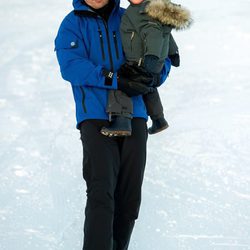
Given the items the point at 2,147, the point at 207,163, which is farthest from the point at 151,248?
the point at 2,147

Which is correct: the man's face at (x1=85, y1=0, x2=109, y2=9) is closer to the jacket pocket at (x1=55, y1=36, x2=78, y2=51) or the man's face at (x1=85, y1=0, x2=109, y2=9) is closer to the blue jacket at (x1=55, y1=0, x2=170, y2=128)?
the blue jacket at (x1=55, y1=0, x2=170, y2=128)

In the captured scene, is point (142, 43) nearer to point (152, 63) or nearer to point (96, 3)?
point (152, 63)

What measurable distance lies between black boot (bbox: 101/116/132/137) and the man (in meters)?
0.05

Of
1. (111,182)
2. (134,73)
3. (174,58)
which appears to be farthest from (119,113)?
(174,58)

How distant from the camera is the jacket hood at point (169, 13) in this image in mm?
2812

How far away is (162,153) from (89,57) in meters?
1.53

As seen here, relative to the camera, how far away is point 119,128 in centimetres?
277

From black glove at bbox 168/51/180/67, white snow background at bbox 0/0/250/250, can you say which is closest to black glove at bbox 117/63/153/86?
black glove at bbox 168/51/180/67

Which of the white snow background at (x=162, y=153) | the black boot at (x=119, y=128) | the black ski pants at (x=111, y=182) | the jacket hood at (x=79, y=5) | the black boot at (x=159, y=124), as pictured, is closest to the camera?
the black ski pants at (x=111, y=182)

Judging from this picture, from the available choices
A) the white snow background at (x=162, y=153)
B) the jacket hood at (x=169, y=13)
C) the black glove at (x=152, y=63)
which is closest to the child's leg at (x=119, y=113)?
the black glove at (x=152, y=63)

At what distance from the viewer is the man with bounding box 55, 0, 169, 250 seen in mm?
2740

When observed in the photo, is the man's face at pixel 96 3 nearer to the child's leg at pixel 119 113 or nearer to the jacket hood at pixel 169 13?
the jacket hood at pixel 169 13

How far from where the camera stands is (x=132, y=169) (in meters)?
2.88

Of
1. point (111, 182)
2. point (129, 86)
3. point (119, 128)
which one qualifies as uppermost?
point (129, 86)
